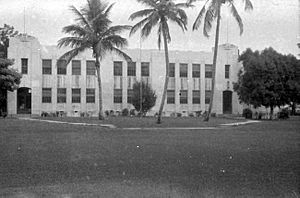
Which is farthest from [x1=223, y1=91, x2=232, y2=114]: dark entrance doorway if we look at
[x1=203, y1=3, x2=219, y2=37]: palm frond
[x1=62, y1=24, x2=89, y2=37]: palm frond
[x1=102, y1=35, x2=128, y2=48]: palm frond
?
[x1=62, y1=24, x2=89, y2=37]: palm frond

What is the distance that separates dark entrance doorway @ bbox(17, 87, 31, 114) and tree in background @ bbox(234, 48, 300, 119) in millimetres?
20966

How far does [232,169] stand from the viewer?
8578 mm

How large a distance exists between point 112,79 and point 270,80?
1579 centimetres

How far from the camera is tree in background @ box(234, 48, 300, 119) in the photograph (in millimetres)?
38000

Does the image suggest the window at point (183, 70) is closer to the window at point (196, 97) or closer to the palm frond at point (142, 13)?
the window at point (196, 97)

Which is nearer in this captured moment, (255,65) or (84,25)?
(84,25)

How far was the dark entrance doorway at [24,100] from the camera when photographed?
132ft

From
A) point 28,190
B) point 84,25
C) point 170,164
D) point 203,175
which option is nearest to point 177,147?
point 170,164

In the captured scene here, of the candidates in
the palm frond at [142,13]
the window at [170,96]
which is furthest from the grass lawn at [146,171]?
the window at [170,96]

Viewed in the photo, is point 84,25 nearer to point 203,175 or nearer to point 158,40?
point 158,40

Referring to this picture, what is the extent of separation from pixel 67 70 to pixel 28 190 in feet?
120

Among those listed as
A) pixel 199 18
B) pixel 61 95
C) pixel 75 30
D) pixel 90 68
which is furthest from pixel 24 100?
pixel 199 18

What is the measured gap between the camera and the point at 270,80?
125 ft

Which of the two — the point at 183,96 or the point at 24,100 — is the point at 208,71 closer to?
the point at 183,96
